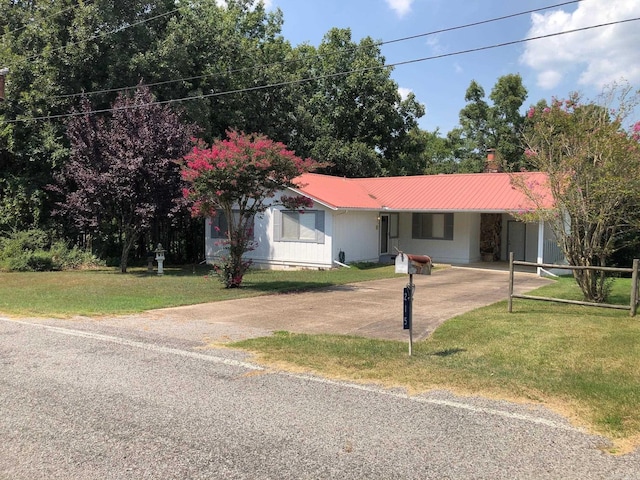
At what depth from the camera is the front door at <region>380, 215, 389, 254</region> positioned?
956 inches

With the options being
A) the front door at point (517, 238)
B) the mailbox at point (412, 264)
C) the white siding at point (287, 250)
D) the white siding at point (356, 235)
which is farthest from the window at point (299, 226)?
the mailbox at point (412, 264)

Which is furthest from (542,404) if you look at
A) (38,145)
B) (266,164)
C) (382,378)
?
(38,145)

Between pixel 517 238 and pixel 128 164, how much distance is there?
16380 millimetres

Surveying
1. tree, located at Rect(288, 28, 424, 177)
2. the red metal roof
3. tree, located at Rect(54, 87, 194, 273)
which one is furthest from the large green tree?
tree, located at Rect(54, 87, 194, 273)

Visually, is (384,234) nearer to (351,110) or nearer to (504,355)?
(351,110)

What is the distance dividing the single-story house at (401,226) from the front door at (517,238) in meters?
0.04

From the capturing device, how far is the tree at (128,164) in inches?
744

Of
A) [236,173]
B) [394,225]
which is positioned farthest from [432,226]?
[236,173]

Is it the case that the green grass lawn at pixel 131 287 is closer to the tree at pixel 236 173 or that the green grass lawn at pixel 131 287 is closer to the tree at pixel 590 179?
the tree at pixel 236 173

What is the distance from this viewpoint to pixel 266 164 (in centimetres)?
1350

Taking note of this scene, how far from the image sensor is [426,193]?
79.6 ft

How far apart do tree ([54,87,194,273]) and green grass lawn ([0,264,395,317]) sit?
2.30 m

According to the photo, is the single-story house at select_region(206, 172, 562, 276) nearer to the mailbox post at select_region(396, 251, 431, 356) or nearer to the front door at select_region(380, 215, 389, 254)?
the front door at select_region(380, 215, 389, 254)

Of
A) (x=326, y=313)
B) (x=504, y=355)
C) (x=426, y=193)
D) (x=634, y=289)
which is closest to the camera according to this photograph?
(x=504, y=355)
